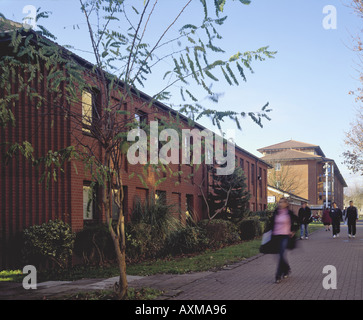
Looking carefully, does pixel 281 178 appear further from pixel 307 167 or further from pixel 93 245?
pixel 93 245

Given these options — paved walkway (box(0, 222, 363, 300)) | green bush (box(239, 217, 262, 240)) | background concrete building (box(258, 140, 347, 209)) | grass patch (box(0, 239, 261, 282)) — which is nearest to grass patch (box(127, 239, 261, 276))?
grass patch (box(0, 239, 261, 282))

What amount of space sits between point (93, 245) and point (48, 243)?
1.76 metres

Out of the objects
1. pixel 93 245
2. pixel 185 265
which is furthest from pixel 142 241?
pixel 185 265

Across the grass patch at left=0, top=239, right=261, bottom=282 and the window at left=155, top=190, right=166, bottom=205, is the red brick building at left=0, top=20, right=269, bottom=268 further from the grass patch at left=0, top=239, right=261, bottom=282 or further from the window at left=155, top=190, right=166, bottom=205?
the window at left=155, top=190, right=166, bottom=205

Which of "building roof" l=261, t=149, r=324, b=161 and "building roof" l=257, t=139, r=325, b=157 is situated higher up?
"building roof" l=257, t=139, r=325, b=157

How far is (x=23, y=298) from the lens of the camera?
798 centimetres

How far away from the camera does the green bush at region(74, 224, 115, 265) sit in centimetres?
1340

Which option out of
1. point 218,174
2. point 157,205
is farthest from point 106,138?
point 218,174

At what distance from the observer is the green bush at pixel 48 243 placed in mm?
11781

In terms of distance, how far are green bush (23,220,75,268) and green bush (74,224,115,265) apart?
3.33 feet

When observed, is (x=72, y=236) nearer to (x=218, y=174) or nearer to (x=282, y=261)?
(x=282, y=261)

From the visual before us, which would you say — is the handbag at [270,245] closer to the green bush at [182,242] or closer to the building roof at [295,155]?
the green bush at [182,242]

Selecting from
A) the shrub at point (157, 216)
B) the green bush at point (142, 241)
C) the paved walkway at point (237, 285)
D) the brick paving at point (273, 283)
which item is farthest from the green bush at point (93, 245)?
the brick paving at point (273, 283)
